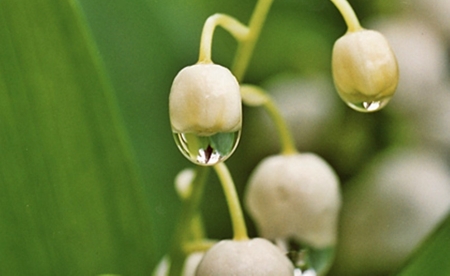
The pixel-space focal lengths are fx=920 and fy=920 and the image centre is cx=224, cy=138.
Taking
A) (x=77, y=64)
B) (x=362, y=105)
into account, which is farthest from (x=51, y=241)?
(x=362, y=105)

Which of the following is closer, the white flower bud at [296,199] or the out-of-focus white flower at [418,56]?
the white flower bud at [296,199]

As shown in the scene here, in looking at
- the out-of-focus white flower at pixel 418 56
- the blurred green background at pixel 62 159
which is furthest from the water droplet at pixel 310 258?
the out-of-focus white flower at pixel 418 56

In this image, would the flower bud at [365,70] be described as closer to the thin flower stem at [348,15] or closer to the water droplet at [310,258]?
the thin flower stem at [348,15]

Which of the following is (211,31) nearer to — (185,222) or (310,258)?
(185,222)

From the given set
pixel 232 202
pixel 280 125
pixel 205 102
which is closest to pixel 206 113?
pixel 205 102

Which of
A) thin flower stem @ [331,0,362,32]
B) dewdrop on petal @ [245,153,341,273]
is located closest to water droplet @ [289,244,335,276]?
dewdrop on petal @ [245,153,341,273]
